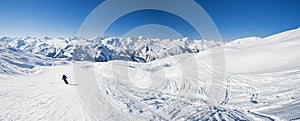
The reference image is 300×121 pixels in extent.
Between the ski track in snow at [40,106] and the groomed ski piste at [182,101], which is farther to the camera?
the groomed ski piste at [182,101]

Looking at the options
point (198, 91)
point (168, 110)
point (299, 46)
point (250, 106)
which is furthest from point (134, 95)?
point (299, 46)

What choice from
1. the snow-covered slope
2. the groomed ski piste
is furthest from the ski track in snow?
the snow-covered slope

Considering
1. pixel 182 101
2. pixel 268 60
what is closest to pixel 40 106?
pixel 182 101

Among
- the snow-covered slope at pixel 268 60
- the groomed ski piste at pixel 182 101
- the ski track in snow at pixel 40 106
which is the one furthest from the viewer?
the snow-covered slope at pixel 268 60

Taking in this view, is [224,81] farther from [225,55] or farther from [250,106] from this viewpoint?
[225,55]

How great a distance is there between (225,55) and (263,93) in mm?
18196

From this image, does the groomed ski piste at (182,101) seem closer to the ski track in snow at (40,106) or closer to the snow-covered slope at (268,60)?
the ski track in snow at (40,106)

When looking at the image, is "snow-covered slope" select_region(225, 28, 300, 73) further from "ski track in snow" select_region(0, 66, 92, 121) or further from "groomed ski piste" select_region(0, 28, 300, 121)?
"ski track in snow" select_region(0, 66, 92, 121)

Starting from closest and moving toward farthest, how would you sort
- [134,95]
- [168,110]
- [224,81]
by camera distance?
1. [168,110]
2. [134,95]
3. [224,81]

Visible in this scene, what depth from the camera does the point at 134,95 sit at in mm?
15477

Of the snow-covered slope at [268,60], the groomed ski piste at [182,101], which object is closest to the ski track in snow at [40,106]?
the groomed ski piste at [182,101]

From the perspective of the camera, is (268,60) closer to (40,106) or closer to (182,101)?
(182,101)

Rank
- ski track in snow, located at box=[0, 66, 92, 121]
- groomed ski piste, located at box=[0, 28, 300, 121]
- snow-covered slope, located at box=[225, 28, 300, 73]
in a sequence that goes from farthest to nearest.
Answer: snow-covered slope, located at box=[225, 28, 300, 73]
groomed ski piste, located at box=[0, 28, 300, 121]
ski track in snow, located at box=[0, 66, 92, 121]

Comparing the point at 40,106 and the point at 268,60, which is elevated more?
the point at 268,60
